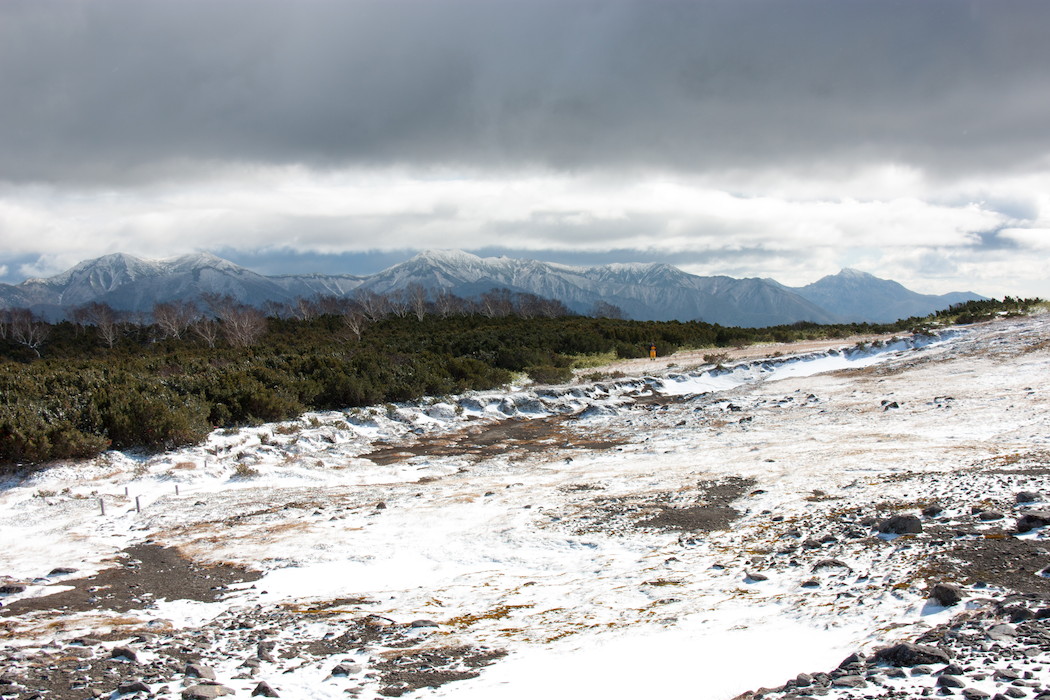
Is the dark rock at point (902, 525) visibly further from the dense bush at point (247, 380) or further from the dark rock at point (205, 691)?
the dense bush at point (247, 380)

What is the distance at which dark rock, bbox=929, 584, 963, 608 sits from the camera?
4.73m

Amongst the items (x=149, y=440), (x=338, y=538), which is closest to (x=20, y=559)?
(x=338, y=538)

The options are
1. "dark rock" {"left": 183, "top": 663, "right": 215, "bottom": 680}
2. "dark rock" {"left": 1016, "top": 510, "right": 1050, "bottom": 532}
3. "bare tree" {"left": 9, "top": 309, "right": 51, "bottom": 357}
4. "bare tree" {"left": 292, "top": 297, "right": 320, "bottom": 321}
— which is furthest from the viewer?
"bare tree" {"left": 292, "top": 297, "right": 320, "bottom": 321}

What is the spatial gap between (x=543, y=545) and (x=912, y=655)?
14.7 ft

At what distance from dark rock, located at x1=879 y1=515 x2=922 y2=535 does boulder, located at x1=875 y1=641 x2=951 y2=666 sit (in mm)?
2862

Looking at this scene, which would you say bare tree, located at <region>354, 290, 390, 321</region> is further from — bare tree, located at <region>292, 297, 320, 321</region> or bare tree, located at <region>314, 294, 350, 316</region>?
bare tree, located at <region>292, 297, 320, 321</region>

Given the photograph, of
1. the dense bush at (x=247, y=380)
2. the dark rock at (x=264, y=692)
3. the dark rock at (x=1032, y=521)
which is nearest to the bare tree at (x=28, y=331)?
the dense bush at (x=247, y=380)

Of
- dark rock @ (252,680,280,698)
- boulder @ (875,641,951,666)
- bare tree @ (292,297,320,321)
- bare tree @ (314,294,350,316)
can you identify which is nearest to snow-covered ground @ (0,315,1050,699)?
dark rock @ (252,680,280,698)

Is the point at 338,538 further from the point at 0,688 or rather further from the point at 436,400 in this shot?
the point at 436,400

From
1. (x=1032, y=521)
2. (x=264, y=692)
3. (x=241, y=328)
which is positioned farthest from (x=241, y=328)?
(x=1032, y=521)

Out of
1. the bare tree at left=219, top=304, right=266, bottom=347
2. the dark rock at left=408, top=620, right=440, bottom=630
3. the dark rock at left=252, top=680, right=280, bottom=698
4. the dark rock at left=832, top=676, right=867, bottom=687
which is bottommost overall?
the dark rock at left=408, top=620, right=440, bottom=630

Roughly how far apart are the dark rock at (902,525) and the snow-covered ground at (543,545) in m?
0.21

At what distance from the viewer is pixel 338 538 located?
838 cm

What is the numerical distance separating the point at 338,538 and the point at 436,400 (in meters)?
11.4
